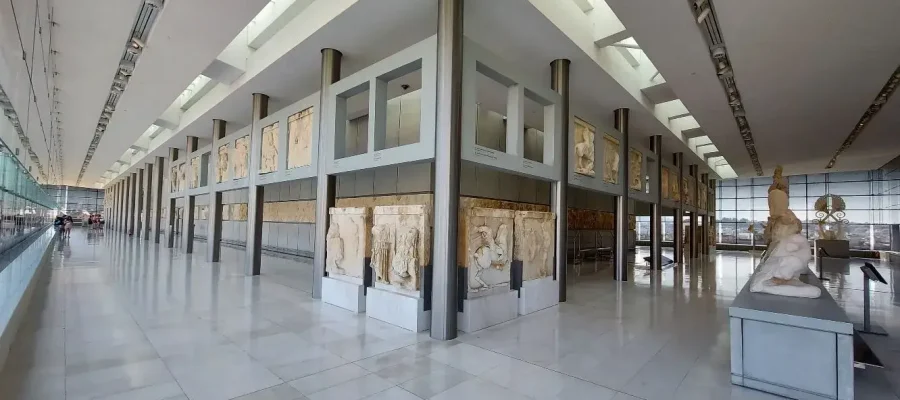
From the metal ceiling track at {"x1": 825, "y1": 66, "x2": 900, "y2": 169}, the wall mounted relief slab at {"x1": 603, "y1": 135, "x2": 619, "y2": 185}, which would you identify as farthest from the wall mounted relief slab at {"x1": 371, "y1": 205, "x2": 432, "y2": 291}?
the metal ceiling track at {"x1": 825, "y1": 66, "x2": 900, "y2": 169}

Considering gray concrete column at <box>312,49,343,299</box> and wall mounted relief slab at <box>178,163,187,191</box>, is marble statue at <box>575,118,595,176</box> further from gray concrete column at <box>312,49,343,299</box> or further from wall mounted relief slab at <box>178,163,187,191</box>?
wall mounted relief slab at <box>178,163,187,191</box>

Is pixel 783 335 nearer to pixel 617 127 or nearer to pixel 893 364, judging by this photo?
pixel 893 364

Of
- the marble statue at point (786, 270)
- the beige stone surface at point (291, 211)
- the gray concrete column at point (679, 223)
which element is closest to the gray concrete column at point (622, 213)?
the marble statue at point (786, 270)

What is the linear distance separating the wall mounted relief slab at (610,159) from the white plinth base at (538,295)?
4515 mm

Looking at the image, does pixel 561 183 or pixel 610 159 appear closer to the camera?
pixel 561 183

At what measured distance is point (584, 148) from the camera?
987cm

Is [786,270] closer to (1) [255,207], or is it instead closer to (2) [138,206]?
(1) [255,207]

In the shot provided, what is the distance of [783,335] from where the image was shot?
3.79m

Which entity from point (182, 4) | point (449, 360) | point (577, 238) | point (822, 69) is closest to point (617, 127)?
point (822, 69)

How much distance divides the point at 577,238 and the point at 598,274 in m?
3.78

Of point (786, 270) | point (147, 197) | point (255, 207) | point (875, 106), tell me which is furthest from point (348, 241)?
point (147, 197)

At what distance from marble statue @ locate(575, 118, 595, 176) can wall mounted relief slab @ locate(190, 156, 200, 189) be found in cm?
1561

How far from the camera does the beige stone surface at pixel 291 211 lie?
14922 millimetres

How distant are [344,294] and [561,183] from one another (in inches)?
212
